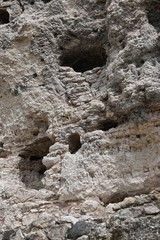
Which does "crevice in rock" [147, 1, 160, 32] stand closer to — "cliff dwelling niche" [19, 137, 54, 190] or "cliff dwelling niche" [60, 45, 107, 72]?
"cliff dwelling niche" [60, 45, 107, 72]

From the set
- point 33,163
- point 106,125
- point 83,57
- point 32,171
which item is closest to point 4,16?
point 83,57

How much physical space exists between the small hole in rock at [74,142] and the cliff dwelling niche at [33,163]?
0.34 metres

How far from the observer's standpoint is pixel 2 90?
7.45 meters

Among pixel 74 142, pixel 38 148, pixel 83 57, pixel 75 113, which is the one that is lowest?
pixel 38 148

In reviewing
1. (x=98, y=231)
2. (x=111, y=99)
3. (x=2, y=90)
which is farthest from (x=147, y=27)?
(x=98, y=231)

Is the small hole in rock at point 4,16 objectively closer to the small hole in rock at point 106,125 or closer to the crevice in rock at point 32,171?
the crevice in rock at point 32,171

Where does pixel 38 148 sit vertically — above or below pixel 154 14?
below

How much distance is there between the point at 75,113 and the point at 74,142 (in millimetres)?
360

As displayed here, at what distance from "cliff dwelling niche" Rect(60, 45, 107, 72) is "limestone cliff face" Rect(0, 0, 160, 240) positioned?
0.5 inches

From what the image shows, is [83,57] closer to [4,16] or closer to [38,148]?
[38,148]

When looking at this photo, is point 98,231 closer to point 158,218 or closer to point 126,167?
point 158,218

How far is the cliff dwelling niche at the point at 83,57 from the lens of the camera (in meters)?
7.40

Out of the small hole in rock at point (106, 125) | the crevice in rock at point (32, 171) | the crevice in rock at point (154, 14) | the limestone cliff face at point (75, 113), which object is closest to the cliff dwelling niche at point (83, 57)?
the limestone cliff face at point (75, 113)

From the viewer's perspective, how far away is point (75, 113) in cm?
672
